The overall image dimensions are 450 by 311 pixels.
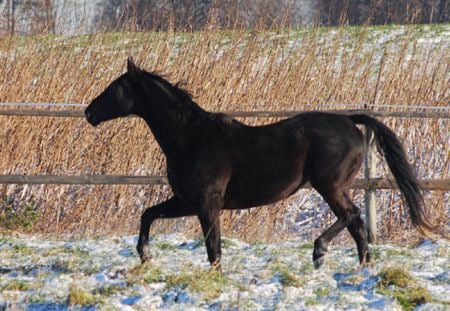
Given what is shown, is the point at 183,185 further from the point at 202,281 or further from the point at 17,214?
the point at 17,214

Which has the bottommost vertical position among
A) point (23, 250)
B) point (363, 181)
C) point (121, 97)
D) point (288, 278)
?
point (23, 250)

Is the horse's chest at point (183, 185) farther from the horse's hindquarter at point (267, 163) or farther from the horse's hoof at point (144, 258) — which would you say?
the horse's hoof at point (144, 258)

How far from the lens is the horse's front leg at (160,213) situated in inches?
229

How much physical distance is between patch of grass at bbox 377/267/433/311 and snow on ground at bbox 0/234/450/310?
44 millimetres

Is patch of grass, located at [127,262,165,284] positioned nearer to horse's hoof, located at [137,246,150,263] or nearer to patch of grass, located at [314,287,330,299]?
horse's hoof, located at [137,246,150,263]

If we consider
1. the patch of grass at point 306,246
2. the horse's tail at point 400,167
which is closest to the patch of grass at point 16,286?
the patch of grass at point 306,246

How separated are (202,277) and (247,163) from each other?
897 mm

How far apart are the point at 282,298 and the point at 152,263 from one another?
3.84 feet

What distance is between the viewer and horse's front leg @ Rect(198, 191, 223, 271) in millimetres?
5629

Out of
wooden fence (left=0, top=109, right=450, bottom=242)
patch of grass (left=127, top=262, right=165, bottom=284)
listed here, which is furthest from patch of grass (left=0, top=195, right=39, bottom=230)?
patch of grass (left=127, top=262, right=165, bottom=284)

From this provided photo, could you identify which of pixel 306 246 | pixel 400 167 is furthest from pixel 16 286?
pixel 400 167

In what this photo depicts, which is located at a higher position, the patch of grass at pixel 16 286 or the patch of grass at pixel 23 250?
the patch of grass at pixel 23 250

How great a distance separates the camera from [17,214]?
842 centimetres

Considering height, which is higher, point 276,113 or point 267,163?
point 276,113
